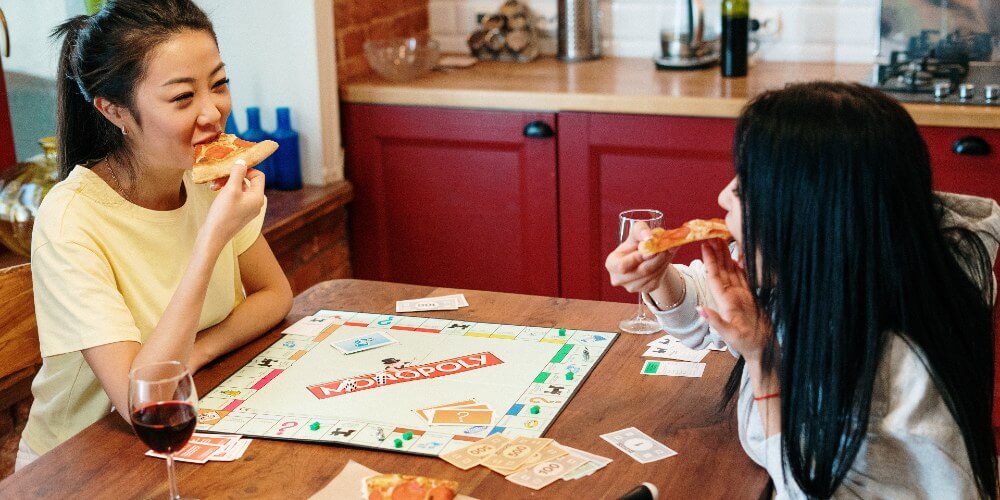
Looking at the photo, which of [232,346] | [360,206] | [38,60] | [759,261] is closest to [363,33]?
[360,206]

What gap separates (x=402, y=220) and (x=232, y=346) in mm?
1764

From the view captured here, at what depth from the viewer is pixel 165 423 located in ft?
4.46

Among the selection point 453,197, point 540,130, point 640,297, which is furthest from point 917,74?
point 640,297

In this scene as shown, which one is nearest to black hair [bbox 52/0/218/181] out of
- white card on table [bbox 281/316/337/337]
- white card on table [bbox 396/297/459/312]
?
white card on table [bbox 281/316/337/337]

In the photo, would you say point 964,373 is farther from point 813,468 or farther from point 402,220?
point 402,220

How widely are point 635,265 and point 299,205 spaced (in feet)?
6.09

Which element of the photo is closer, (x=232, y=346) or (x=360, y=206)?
(x=232, y=346)

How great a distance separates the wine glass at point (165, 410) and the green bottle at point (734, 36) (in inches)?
95.3

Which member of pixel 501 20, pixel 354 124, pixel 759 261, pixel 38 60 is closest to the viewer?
pixel 759 261

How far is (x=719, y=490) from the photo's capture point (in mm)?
1393

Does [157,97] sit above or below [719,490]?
above

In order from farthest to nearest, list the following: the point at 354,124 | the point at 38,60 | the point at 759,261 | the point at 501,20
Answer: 1. the point at 501,20
2. the point at 354,124
3. the point at 38,60
4. the point at 759,261

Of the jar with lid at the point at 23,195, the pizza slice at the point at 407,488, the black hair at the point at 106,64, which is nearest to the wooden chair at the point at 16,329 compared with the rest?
the jar with lid at the point at 23,195

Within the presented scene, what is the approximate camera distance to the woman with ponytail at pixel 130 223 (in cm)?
176
